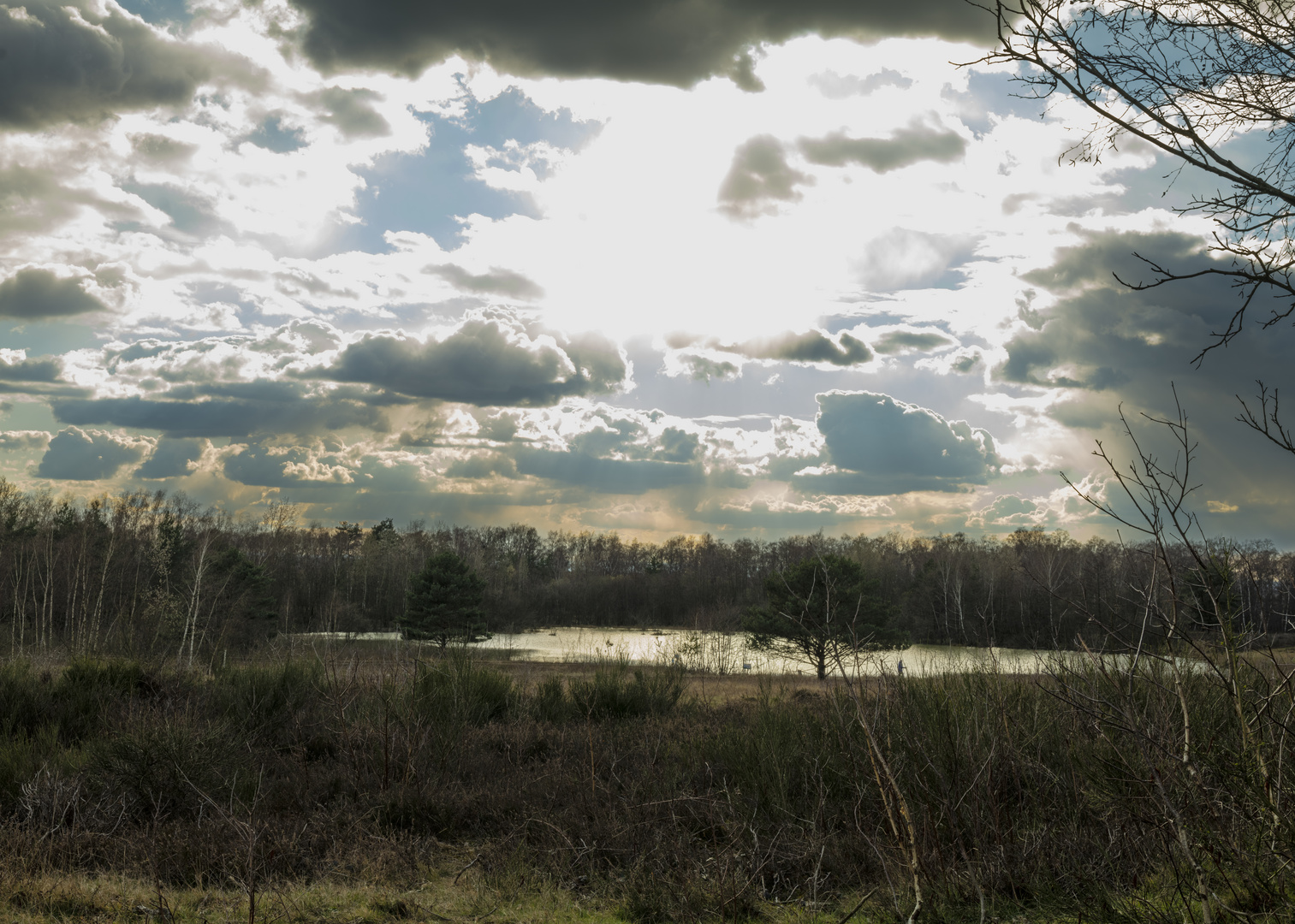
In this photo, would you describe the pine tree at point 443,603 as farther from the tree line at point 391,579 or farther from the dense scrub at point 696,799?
the dense scrub at point 696,799

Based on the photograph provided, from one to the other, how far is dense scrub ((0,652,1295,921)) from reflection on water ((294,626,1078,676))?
102cm

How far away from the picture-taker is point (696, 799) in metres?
6.21

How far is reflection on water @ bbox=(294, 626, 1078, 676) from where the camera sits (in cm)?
1795

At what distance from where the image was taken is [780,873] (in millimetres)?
6105

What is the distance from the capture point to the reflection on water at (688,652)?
58.9 ft

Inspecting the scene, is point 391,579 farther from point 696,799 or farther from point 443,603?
point 696,799

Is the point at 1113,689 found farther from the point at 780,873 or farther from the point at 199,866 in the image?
the point at 199,866

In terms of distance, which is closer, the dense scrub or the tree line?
the dense scrub

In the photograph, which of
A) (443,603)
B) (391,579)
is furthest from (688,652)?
(391,579)

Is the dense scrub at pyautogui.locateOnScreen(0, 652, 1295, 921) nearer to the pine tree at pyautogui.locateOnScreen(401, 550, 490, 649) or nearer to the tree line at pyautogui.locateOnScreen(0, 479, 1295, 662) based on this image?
the tree line at pyautogui.locateOnScreen(0, 479, 1295, 662)

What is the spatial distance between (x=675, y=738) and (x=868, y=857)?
559 cm

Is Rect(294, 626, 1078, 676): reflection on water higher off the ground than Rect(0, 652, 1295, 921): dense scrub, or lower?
lower

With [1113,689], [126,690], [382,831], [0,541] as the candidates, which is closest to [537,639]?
[0,541]

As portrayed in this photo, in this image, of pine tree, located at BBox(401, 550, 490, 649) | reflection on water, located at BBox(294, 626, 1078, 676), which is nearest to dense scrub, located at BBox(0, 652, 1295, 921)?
reflection on water, located at BBox(294, 626, 1078, 676)
